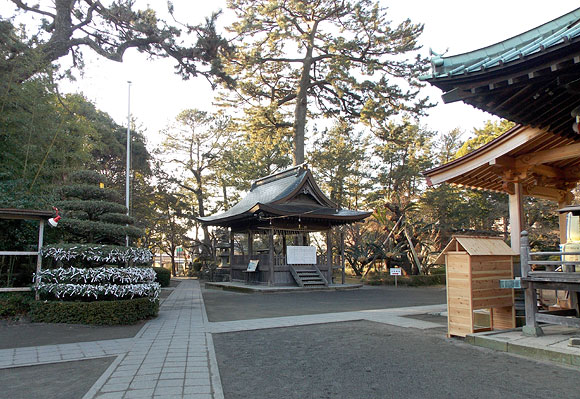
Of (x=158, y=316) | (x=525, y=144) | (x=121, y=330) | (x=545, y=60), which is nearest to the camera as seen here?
(x=545, y=60)

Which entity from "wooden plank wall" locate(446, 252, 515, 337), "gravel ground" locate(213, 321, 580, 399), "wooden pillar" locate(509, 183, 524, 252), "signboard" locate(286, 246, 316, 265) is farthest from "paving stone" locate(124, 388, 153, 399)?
"signboard" locate(286, 246, 316, 265)

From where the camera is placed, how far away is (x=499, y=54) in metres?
5.05

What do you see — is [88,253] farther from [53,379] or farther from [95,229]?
[53,379]

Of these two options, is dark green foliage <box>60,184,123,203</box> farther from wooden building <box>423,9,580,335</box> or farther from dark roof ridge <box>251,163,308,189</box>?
dark roof ridge <box>251,163,308,189</box>

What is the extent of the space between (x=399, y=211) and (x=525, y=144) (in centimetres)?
1560

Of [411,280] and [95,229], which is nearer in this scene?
[95,229]

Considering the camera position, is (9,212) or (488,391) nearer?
(488,391)

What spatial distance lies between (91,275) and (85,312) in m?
0.74

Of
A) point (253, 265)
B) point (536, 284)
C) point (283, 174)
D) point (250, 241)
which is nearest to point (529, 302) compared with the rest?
point (536, 284)

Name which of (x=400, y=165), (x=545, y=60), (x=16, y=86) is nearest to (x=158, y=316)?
(x=16, y=86)

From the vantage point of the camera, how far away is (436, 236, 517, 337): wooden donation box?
5.74 meters

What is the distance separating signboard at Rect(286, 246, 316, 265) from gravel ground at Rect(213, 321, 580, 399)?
37.2ft

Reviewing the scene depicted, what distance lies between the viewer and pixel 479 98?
193 inches

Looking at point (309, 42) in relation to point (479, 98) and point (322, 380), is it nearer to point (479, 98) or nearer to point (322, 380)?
point (479, 98)
